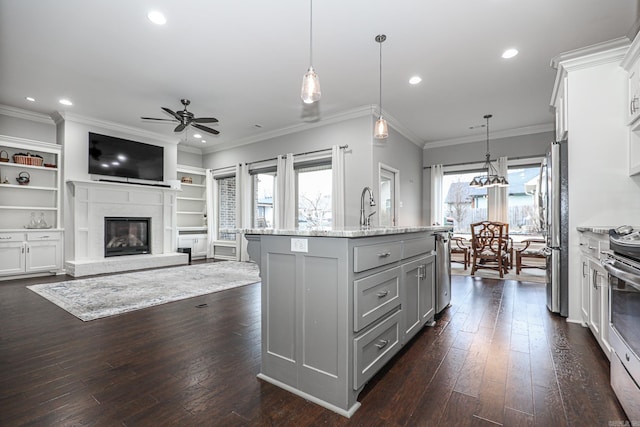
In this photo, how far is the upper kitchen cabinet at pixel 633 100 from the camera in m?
2.75

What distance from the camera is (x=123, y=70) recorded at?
402 cm

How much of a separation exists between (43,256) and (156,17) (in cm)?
490

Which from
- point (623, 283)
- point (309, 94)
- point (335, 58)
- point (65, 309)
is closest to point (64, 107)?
point (65, 309)

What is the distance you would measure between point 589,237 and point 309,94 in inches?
108

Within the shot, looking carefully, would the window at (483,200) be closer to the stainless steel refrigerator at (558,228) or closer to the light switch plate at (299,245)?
the stainless steel refrigerator at (558,228)

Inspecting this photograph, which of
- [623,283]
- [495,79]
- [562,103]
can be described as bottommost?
[623,283]

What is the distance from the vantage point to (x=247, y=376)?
6.42 feet

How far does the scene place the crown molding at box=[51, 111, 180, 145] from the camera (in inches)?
221

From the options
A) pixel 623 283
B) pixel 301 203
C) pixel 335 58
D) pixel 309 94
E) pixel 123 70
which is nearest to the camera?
pixel 623 283

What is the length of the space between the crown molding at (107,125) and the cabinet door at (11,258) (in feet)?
7.82

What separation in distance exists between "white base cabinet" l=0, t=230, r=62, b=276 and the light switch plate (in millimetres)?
5914

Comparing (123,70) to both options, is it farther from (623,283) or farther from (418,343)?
(623,283)

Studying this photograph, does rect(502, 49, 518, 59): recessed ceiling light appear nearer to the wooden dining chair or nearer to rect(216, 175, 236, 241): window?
the wooden dining chair

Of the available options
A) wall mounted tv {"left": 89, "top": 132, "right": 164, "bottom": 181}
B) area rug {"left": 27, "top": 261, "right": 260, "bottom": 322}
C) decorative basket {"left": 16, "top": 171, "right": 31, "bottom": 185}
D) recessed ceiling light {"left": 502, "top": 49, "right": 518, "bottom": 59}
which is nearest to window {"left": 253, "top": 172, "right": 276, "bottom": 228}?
area rug {"left": 27, "top": 261, "right": 260, "bottom": 322}
